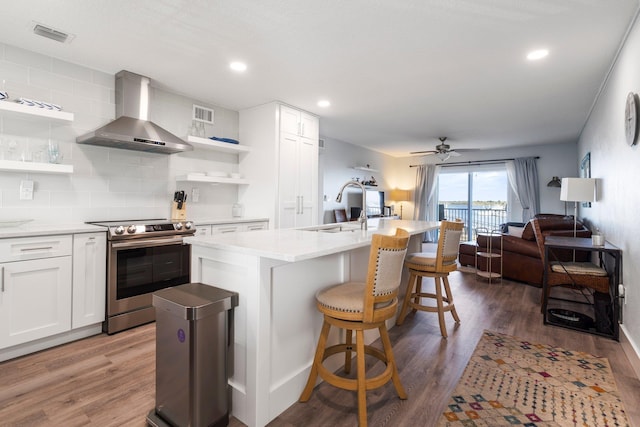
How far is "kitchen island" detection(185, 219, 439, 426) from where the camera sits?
1.54 meters

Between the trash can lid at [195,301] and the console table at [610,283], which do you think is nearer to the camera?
the trash can lid at [195,301]

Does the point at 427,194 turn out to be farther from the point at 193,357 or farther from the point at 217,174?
the point at 193,357

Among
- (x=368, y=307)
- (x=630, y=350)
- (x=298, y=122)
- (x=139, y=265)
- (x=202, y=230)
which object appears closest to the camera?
(x=368, y=307)

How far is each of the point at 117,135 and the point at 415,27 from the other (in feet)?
8.82

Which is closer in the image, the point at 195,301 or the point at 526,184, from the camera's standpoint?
the point at 195,301

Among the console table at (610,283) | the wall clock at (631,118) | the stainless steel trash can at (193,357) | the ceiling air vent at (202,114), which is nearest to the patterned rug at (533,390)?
the console table at (610,283)

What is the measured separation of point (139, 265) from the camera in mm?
2895

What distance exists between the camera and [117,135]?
2.82m

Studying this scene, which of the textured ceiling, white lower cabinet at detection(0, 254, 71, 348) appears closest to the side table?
the textured ceiling

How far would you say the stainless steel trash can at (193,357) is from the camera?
142cm

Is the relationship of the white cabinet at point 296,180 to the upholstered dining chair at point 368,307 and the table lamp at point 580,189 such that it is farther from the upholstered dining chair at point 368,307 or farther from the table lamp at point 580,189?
the table lamp at point 580,189

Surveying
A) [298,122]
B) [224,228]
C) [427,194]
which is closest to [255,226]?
[224,228]

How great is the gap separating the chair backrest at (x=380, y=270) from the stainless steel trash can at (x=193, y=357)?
2.24 ft

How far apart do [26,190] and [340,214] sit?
5008mm
